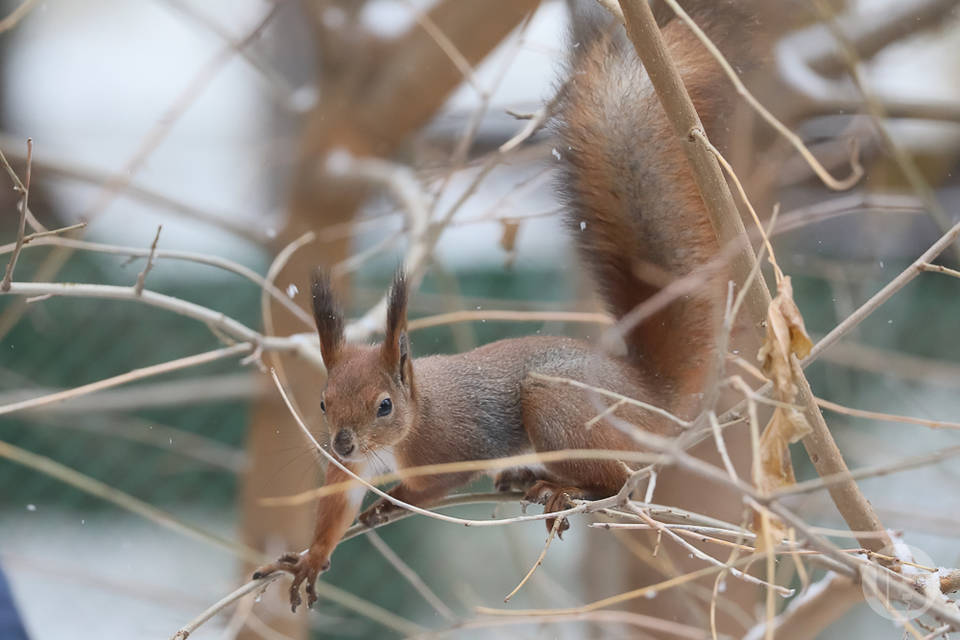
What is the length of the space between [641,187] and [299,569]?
499 mm

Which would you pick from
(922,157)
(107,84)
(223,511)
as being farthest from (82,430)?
(922,157)

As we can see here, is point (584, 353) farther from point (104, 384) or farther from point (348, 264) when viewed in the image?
point (348, 264)

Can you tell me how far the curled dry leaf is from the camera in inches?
21.0

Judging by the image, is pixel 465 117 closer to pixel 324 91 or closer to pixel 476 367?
pixel 324 91

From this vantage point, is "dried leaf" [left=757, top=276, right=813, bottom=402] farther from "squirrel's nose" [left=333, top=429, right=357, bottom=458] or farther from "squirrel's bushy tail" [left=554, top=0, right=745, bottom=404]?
"squirrel's nose" [left=333, top=429, right=357, bottom=458]

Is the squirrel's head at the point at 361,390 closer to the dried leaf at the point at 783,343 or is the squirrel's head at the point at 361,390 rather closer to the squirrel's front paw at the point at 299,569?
the squirrel's front paw at the point at 299,569

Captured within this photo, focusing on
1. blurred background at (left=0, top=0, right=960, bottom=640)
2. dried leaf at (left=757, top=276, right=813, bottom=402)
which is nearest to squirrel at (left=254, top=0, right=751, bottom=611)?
blurred background at (left=0, top=0, right=960, bottom=640)

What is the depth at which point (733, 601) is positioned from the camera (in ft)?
4.78

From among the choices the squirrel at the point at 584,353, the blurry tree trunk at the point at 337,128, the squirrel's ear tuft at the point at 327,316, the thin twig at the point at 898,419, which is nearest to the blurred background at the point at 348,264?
the blurry tree trunk at the point at 337,128

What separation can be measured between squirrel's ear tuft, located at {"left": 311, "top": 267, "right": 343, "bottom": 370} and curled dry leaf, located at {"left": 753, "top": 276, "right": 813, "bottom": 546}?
0.38 metres

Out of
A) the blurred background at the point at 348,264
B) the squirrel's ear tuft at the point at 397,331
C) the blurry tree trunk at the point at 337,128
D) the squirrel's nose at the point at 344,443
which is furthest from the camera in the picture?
the blurry tree trunk at the point at 337,128

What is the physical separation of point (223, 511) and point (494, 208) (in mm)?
1394

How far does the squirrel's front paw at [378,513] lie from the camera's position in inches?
36.8

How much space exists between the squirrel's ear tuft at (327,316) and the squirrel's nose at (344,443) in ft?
0.22
